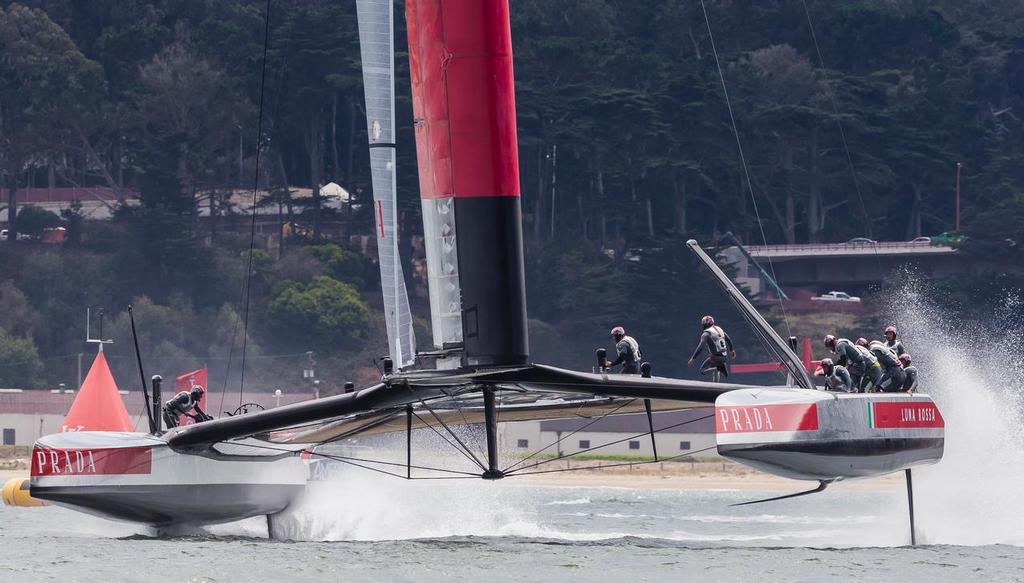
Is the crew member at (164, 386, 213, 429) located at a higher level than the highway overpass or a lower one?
lower

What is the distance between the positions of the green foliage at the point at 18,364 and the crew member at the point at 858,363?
45.3 metres

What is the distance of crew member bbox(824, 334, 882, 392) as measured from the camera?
49.0 ft

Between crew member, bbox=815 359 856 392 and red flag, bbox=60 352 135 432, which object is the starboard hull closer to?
crew member, bbox=815 359 856 392

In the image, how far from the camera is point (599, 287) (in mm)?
60844

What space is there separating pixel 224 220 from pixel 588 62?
15925 mm

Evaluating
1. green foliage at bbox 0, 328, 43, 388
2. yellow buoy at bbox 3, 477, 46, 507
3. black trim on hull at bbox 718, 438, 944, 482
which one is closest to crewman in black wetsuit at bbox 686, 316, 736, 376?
black trim on hull at bbox 718, 438, 944, 482

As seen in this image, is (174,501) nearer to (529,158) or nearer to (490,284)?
(490,284)

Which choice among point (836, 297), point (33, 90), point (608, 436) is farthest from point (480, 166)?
point (33, 90)

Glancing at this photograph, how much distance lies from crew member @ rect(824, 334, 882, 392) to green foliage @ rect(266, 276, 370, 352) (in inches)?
1705

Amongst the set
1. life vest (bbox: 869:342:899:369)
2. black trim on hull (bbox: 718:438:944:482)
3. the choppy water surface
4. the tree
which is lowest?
the choppy water surface

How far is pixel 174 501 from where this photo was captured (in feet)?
52.2

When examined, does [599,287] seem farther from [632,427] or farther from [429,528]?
[429,528]

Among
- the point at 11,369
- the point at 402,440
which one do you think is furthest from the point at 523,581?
the point at 11,369

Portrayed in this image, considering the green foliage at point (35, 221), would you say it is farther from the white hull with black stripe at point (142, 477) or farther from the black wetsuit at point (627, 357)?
the black wetsuit at point (627, 357)
